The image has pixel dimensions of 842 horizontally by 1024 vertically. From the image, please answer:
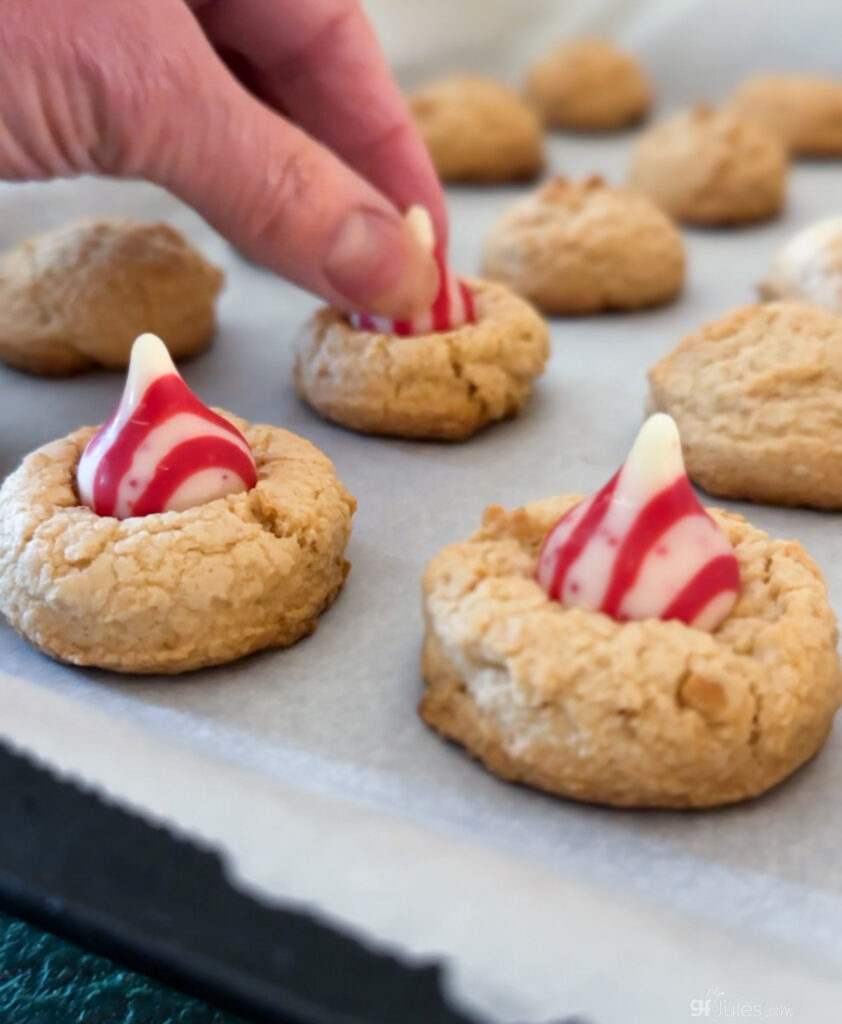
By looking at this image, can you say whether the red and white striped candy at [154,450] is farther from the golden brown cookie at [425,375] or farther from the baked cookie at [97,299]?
the baked cookie at [97,299]

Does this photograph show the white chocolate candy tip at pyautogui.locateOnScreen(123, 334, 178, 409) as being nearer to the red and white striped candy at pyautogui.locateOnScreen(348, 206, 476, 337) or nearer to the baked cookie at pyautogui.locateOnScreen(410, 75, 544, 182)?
the red and white striped candy at pyautogui.locateOnScreen(348, 206, 476, 337)

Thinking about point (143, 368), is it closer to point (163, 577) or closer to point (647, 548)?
point (163, 577)

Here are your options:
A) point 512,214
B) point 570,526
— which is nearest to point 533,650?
point 570,526

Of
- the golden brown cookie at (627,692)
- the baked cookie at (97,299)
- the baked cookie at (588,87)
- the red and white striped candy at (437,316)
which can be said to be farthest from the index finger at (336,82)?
the baked cookie at (588,87)

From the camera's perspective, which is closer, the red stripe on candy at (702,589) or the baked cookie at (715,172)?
the red stripe on candy at (702,589)

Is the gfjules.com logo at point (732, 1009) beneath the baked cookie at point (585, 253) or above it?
above

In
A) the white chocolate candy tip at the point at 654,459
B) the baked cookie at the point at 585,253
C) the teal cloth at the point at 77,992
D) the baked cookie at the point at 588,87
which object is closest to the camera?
the teal cloth at the point at 77,992

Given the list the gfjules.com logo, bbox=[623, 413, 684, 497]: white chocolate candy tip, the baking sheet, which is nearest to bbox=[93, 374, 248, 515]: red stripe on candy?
the baking sheet

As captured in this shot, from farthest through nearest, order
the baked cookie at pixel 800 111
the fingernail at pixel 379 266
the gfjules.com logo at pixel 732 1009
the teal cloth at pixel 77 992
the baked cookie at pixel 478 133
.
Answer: the baked cookie at pixel 800 111
the baked cookie at pixel 478 133
the fingernail at pixel 379 266
the teal cloth at pixel 77 992
the gfjules.com logo at pixel 732 1009

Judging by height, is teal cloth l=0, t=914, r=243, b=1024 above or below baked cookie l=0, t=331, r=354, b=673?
below
